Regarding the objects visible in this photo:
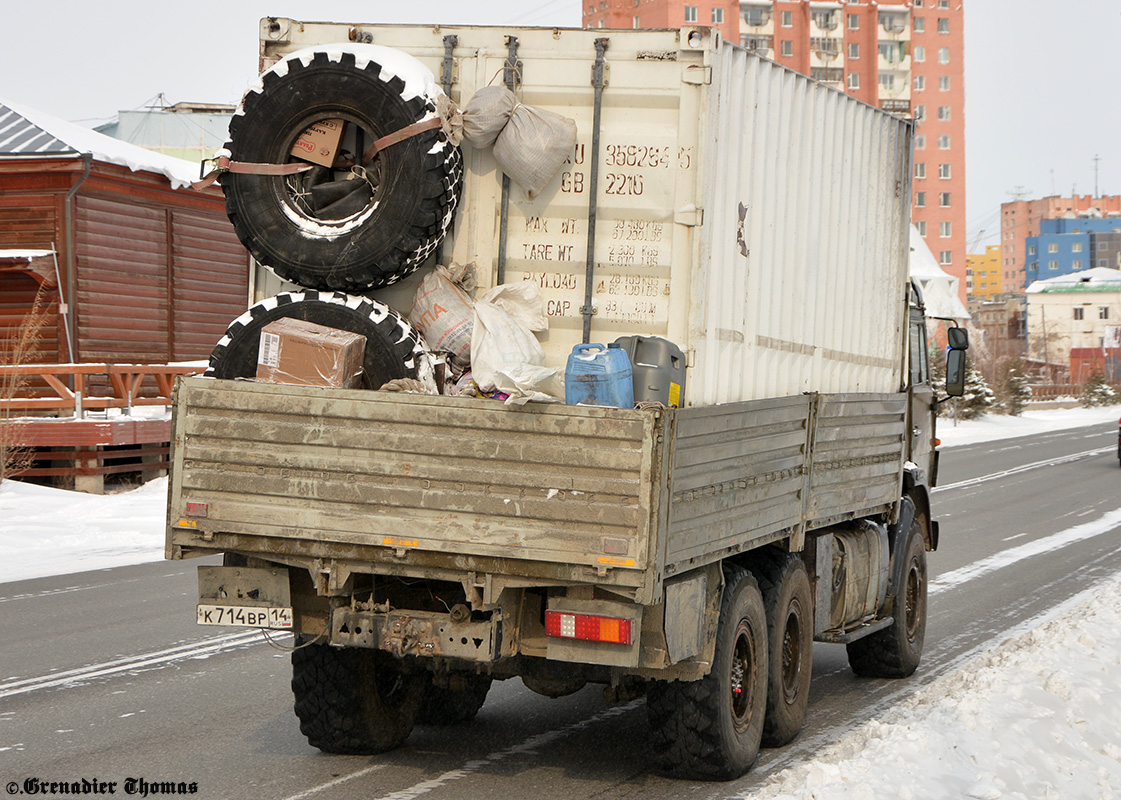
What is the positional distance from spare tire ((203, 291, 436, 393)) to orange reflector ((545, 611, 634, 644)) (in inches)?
49.0

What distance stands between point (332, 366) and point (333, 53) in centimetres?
151

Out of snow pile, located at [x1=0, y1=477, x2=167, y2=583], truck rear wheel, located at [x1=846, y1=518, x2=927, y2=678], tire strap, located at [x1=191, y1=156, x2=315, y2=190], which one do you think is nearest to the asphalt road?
truck rear wheel, located at [x1=846, y1=518, x2=927, y2=678]

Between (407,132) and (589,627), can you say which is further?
(407,132)

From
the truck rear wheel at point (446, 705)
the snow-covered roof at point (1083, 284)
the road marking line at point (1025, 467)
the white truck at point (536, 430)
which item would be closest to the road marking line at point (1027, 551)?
the road marking line at point (1025, 467)

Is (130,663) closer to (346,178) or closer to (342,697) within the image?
(342,697)

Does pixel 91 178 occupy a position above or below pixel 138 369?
above

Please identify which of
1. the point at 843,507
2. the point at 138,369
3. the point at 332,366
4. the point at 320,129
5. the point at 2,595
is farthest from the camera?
the point at 138,369

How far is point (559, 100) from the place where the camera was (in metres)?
6.59

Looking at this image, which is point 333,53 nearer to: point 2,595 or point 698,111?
point 698,111

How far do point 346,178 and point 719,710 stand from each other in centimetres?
311

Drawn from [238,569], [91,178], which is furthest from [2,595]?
[91,178]

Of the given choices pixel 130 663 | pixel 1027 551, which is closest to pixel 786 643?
pixel 130 663

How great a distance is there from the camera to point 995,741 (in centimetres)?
628
